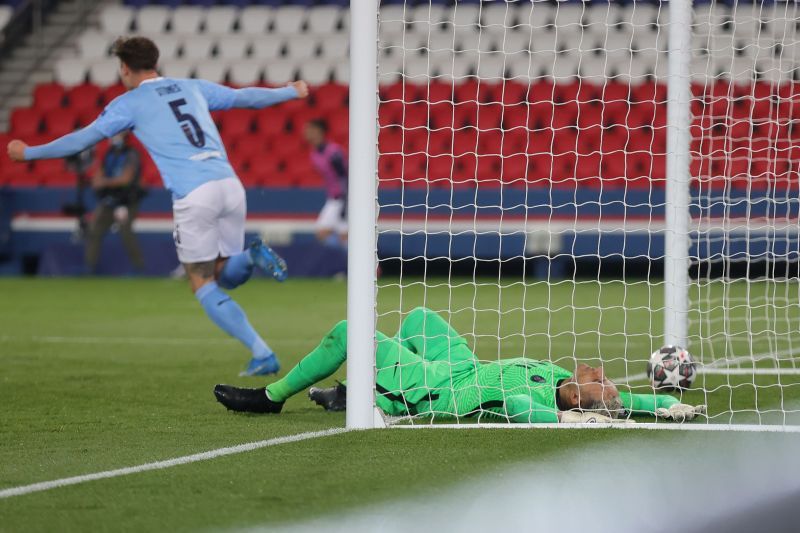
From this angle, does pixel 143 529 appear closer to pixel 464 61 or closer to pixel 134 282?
pixel 134 282

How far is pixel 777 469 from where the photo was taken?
4.14 meters

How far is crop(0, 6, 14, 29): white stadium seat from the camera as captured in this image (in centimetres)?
1955

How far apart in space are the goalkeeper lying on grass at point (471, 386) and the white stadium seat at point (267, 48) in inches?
546

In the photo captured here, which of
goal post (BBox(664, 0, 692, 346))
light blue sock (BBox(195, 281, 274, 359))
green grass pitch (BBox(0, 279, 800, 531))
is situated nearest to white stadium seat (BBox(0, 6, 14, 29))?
green grass pitch (BBox(0, 279, 800, 531))

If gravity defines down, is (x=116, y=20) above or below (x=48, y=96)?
above

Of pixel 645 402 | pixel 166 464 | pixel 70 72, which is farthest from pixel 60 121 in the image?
pixel 166 464

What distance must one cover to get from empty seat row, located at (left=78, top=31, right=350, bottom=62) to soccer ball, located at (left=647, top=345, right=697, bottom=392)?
13020mm

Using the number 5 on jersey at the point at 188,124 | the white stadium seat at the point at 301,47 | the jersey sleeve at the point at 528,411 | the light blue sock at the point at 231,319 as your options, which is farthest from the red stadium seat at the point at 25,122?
the jersey sleeve at the point at 528,411

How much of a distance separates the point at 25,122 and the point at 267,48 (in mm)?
3477

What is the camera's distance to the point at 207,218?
7.32 meters

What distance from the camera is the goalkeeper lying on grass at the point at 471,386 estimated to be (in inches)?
202

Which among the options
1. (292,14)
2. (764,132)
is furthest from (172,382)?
(292,14)

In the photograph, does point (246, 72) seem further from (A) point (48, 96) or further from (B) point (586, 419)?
(B) point (586, 419)

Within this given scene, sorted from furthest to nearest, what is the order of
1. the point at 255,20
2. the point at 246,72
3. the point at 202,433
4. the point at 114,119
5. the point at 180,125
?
the point at 255,20
the point at 246,72
the point at 180,125
the point at 114,119
the point at 202,433
